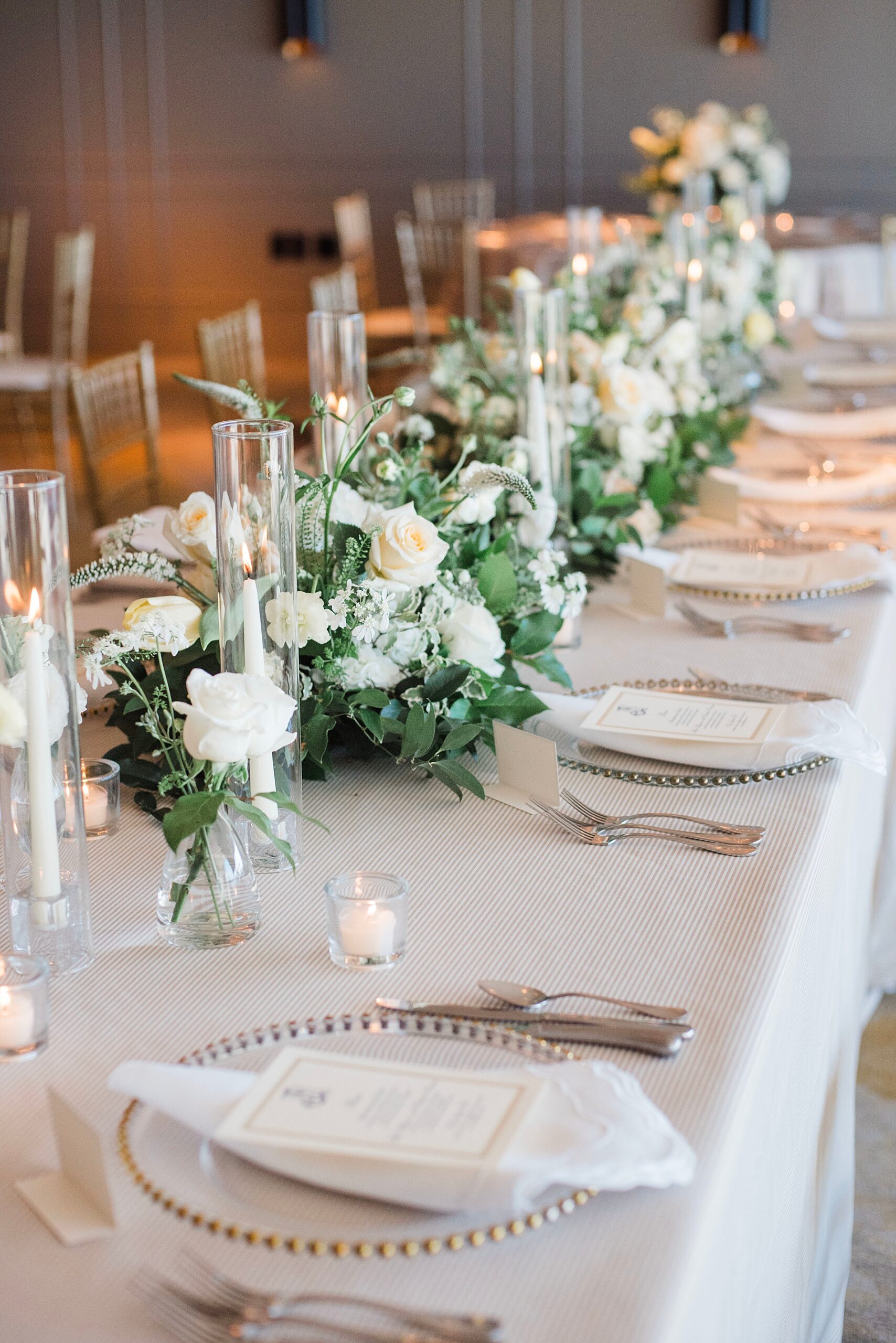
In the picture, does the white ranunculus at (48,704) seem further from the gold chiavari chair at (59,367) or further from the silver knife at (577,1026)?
the gold chiavari chair at (59,367)

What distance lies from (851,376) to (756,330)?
37cm

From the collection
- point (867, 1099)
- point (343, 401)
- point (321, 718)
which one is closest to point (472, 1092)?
point (321, 718)

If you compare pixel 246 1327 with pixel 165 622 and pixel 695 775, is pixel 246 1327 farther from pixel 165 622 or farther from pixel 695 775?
pixel 695 775

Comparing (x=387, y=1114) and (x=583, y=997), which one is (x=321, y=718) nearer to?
(x=583, y=997)

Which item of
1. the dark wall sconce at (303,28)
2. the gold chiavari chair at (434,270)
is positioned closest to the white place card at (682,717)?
the gold chiavari chair at (434,270)

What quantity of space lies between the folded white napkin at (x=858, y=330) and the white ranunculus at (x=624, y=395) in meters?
2.11

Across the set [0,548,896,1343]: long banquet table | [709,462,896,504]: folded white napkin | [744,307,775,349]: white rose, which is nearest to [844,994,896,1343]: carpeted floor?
[0,548,896,1343]: long banquet table

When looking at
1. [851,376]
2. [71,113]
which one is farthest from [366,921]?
[71,113]

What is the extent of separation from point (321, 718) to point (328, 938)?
0.28 metres

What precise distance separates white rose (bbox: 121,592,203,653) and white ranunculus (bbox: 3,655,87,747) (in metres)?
0.19

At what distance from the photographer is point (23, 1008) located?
34.1 inches

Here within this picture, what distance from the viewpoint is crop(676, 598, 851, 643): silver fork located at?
1.68 metres

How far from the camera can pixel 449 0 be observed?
24.2 ft

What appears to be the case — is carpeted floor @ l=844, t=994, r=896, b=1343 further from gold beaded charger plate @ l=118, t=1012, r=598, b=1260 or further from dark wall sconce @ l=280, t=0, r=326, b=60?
dark wall sconce @ l=280, t=0, r=326, b=60
